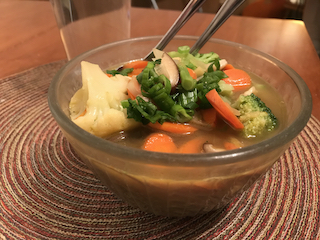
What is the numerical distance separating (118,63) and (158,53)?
36 cm

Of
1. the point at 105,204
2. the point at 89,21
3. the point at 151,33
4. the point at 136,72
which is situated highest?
the point at 89,21

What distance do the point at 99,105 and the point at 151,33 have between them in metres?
1.57

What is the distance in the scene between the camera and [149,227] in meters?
0.83

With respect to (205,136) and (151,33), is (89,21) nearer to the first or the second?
(151,33)

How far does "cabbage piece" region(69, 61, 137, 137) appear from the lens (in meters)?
0.83

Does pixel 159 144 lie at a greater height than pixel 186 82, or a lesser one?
lesser

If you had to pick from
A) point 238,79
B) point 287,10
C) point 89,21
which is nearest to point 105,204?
point 238,79

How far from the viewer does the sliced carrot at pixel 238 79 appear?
1.12 metres

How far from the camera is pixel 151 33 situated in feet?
7.41

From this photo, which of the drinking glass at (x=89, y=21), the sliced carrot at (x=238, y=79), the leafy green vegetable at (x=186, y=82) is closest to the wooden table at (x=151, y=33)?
the drinking glass at (x=89, y=21)

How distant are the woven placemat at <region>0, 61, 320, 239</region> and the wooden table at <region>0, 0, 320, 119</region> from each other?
58 centimetres

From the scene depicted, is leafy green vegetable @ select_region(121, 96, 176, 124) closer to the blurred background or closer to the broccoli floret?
the broccoli floret

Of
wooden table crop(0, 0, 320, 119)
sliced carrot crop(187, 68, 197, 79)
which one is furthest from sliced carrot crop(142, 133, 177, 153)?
wooden table crop(0, 0, 320, 119)

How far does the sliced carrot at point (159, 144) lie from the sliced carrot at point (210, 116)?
150 millimetres
